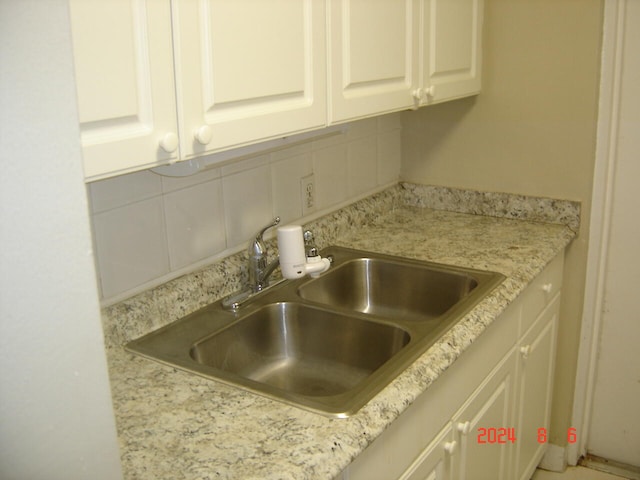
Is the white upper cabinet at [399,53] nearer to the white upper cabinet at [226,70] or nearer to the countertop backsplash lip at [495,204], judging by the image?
the white upper cabinet at [226,70]

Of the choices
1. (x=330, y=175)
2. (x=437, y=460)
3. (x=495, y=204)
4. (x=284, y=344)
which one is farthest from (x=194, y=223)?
(x=495, y=204)

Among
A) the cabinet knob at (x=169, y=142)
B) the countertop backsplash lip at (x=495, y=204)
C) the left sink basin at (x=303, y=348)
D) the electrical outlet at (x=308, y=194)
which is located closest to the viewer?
the cabinet knob at (x=169, y=142)

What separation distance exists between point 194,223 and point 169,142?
56 centimetres

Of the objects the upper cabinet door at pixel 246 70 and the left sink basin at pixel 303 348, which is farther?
the left sink basin at pixel 303 348

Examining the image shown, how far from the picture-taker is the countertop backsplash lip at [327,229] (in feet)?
4.71

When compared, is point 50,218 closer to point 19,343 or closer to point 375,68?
point 19,343

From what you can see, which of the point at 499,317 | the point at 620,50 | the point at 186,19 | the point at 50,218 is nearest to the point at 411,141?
the point at 620,50

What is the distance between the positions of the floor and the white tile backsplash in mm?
1214

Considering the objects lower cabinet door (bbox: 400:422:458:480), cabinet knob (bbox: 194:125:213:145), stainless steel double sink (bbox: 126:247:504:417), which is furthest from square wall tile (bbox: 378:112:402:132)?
cabinet knob (bbox: 194:125:213:145)

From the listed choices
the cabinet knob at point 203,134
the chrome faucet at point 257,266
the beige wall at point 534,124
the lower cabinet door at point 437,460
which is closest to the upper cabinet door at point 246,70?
the cabinet knob at point 203,134

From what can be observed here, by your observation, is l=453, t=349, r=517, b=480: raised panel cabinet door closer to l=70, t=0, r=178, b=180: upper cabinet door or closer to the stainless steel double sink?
the stainless steel double sink

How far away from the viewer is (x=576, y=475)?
240 centimetres

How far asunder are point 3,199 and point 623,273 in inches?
81.8

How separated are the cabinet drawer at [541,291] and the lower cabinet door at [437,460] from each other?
52 centimetres
